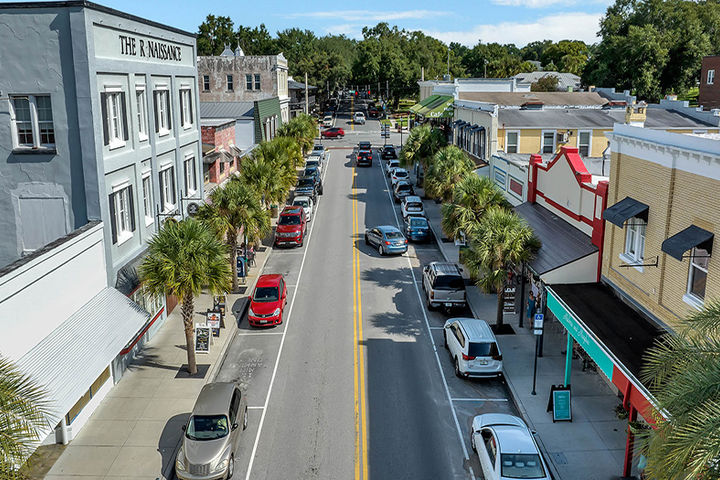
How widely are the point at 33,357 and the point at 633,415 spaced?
1501 cm

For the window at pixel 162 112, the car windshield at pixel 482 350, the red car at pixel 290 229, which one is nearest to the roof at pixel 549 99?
the red car at pixel 290 229

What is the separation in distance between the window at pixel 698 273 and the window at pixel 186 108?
23.9 metres

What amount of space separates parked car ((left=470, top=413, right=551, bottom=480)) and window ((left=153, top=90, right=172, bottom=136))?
18.9 m

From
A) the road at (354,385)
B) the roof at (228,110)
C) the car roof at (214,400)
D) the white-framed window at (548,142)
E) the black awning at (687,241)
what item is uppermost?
the roof at (228,110)

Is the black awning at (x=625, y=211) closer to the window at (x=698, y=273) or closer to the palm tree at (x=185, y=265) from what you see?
the window at (x=698, y=273)

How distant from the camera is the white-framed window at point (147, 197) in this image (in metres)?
25.7

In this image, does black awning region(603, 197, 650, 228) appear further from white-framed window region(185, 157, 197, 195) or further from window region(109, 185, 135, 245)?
white-framed window region(185, 157, 197, 195)

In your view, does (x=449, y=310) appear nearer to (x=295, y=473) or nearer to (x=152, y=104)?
(x=295, y=473)

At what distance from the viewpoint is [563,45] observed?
6673 inches

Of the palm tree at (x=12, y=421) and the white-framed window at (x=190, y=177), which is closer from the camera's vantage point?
the palm tree at (x=12, y=421)

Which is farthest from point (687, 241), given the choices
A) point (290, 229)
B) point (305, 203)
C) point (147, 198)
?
point (305, 203)

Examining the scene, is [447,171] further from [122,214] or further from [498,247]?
[122,214]

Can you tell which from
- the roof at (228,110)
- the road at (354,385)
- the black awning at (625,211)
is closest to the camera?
the road at (354,385)

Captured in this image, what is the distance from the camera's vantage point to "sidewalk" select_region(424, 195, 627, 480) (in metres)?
16.8
